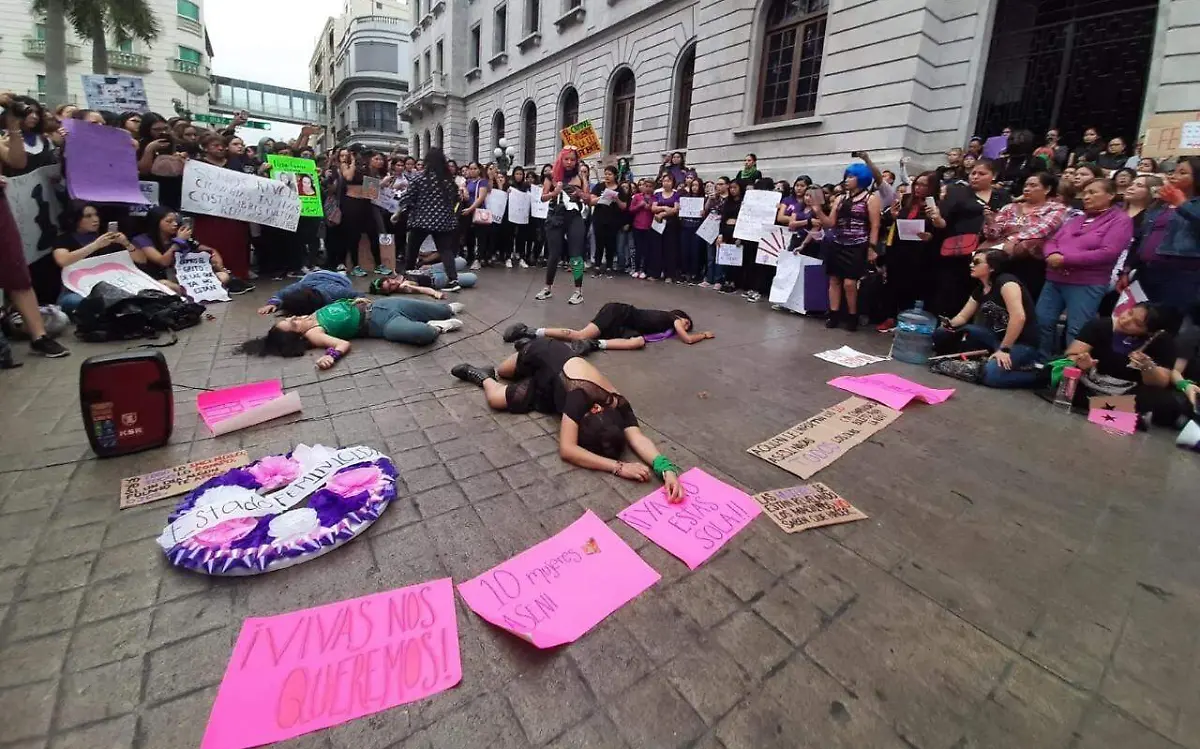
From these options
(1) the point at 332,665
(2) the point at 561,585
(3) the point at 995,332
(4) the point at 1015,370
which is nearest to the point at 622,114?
(3) the point at 995,332

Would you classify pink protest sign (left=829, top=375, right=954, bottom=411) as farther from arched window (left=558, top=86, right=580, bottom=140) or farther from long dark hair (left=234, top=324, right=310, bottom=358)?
arched window (left=558, top=86, right=580, bottom=140)

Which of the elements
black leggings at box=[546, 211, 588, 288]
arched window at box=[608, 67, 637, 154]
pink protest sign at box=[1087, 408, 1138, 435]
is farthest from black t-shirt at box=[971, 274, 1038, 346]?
arched window at box=[608, 67, 637, 154]

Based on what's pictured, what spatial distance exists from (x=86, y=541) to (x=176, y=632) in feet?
2.91

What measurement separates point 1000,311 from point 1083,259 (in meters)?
0.73

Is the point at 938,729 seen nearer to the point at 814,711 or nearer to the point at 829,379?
the point at 814,711

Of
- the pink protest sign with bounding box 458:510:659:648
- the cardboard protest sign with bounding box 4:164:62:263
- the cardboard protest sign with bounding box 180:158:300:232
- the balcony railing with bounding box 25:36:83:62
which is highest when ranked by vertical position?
the balcony railing with bounding box 25:36:83:62

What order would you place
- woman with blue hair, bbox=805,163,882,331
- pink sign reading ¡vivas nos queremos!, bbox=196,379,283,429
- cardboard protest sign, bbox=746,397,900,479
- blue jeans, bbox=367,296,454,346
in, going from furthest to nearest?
woman with blue hair, bbox=805,163,882,331 < blue jeans, bbox=367,296,454,346 < pink sign reading ¡vivas nos queremos!, bbox=196,379,283,429 < cardboard protest sign, bbox=746,397,900,479

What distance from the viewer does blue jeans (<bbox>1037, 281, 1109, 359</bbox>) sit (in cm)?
498

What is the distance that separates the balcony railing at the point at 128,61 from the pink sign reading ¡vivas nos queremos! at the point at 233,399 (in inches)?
2182

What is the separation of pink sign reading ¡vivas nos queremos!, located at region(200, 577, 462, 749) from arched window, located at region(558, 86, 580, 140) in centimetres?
2386

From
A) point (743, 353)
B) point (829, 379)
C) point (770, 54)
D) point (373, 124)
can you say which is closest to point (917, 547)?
point (829, 379)

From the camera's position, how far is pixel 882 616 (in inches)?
81.0

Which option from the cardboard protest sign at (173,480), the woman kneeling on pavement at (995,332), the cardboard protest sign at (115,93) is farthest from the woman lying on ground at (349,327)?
the woman kneeling on pavement at (995,332)

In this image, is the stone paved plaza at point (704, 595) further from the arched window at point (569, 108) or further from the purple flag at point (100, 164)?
the arched window at point (569, 108)
